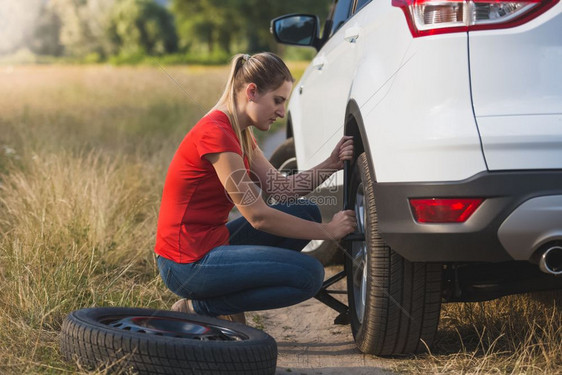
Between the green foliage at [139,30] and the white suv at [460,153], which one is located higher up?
the white suv at [460,153]

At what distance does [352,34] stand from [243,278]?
3.98 ft

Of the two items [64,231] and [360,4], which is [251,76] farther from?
[64,231]

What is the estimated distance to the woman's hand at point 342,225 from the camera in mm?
3297

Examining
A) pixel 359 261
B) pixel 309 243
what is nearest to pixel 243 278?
pixel 359 261

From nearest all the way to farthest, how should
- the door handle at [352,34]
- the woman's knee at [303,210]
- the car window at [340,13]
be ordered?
the door handle at [352,34] < the woman's knee at [303,210] < the car window at [340,13]

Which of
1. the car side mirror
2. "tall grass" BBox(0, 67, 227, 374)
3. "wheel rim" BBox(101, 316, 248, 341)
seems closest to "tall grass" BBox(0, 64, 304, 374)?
"tall grass" BBox(0, 67, 227, 374)

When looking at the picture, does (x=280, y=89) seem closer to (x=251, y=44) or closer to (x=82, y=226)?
(x=82, y=226)

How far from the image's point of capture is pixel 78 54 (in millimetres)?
74500

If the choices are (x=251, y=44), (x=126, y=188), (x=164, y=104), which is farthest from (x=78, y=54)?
(x=126, y=188)

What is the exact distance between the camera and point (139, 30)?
263 ft

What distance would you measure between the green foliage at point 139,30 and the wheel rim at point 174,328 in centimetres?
7495

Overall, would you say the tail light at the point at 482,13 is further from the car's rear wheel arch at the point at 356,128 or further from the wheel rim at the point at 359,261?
the wheel rim at the point at 359,261

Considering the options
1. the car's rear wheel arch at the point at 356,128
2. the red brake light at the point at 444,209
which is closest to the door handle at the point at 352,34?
the car's rear wheel arch at the point at 356,128

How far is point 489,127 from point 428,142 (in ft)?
0.67
